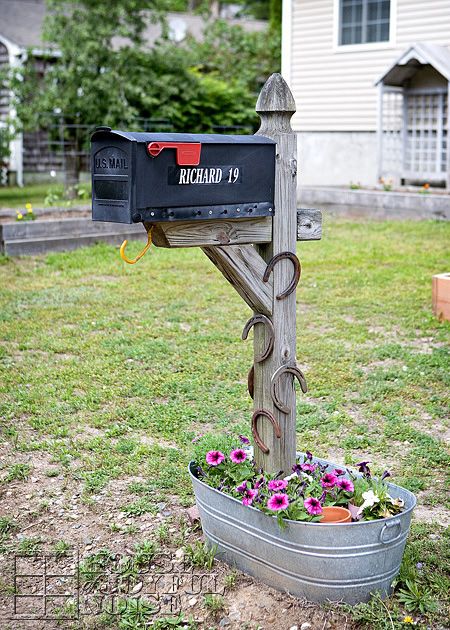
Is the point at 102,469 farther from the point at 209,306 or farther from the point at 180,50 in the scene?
the point at 180,50

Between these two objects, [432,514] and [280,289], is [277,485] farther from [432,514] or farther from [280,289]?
[432,514]

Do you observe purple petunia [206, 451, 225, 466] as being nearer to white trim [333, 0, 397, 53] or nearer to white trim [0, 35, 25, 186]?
white trim [333, 0, 397, 53]

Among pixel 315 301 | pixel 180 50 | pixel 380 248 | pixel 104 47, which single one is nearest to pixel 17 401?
pixel 315 301

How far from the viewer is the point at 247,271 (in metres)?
2.99

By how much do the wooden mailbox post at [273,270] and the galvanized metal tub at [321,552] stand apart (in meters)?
0.29

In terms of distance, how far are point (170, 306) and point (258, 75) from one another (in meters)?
15.9

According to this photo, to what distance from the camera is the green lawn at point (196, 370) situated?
13.6 feet

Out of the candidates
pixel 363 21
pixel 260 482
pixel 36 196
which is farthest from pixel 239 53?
pixel 260 482

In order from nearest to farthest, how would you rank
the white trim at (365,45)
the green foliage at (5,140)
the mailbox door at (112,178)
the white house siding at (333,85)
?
1. the mailbox door at (112,178)
2. the white trim at (365,45)
3. the white house siding at (333,85)
4. the green foliage at (5,140)

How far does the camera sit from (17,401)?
5.02 m

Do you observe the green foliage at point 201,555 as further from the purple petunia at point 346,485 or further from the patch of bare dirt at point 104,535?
the purple petunia at point 346,485

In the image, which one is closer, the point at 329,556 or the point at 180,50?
the point at 329,556

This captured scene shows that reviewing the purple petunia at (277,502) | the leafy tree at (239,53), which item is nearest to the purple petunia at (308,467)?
the purple petunia at (277,502)

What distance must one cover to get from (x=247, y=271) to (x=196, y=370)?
2.62m
